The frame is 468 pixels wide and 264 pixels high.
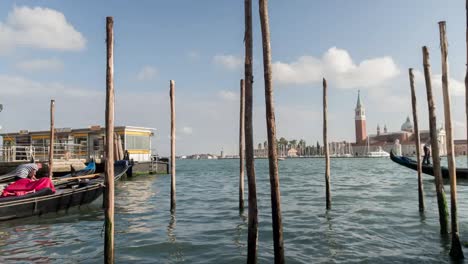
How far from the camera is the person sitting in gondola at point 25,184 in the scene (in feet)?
34.4

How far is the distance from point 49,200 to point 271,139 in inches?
323

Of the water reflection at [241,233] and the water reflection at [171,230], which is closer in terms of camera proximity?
the water reflection at [241,233]

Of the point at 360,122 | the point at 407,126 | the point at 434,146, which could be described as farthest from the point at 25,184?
the point at 407,126

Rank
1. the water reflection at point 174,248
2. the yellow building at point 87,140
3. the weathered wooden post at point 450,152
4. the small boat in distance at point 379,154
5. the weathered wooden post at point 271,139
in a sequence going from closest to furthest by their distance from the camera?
1. the weathered wooden post at point 271,139
2. the weathered wooden post at point 450,152
3. the water reflection at point 174,248
4. the yellow building at point 87,140
5. the small boat in distance at point 379,154

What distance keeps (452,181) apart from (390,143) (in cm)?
13301

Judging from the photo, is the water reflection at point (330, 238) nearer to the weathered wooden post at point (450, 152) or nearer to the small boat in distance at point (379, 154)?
the weathered wooden post at point (450, 152)

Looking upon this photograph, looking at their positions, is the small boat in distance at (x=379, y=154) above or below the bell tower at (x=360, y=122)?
below

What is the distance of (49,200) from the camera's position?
1097 centimetres

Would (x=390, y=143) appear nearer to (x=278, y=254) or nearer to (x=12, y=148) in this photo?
(x=12, y=148)

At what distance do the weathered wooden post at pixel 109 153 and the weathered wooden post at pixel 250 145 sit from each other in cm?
214

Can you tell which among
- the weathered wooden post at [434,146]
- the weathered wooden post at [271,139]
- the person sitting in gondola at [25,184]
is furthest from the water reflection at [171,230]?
the weathered wooden post at [434,146]

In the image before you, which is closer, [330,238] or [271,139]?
[271,139]

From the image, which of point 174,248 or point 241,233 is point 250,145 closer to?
point 174,248

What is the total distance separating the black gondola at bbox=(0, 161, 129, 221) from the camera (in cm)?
1002
